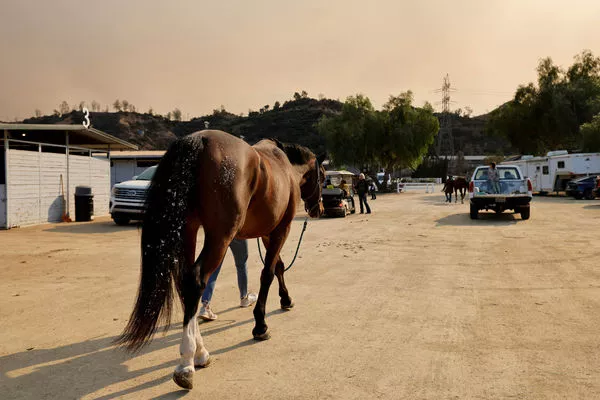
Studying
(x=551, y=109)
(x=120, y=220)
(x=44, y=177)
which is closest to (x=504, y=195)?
(x=120, y=220)

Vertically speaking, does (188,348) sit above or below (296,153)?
below

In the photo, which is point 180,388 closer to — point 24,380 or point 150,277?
Answer: point 150,277

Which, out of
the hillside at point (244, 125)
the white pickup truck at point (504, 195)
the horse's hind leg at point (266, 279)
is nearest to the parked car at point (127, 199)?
the horse's hind leg at point (266, 279)

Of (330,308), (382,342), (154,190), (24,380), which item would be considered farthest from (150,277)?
(330,308)

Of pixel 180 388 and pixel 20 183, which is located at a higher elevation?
pixel 20 183

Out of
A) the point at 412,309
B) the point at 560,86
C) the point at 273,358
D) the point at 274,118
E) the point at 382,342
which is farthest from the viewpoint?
the point at 274,118

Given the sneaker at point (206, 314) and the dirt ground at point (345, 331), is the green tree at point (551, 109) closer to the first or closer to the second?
the dirt ground at point (345, 331)

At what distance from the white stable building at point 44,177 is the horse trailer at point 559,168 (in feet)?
94.7

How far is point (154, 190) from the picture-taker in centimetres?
387

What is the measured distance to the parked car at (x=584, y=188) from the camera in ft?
93.6

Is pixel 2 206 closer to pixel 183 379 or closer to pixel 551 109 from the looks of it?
pixel 183 379

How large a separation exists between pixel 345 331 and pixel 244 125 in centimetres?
10904

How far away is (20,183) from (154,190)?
567 inches

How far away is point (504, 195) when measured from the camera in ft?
54.0
